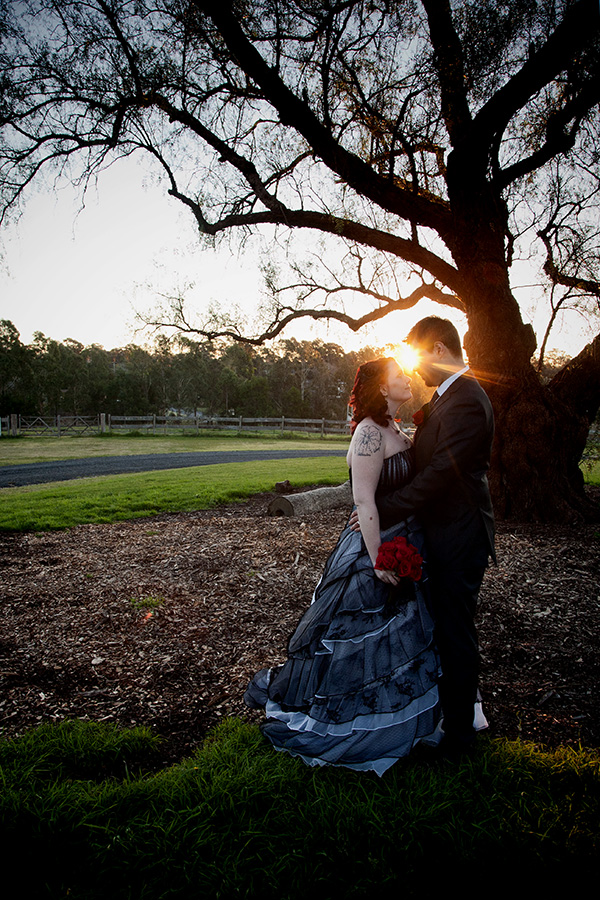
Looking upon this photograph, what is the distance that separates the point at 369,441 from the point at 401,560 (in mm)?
630

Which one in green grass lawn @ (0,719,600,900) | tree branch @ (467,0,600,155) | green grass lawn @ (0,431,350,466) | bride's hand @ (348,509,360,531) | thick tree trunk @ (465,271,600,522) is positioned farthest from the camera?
green grass lawn @ (0,431,350,466)

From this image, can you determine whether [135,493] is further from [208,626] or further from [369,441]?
[369,441]

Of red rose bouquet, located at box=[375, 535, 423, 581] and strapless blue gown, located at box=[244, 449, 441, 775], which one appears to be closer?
red rose bouquet, located at box=[375, 535, 423, 581]

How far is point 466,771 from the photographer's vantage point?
2.49m

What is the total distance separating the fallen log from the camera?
355 inches

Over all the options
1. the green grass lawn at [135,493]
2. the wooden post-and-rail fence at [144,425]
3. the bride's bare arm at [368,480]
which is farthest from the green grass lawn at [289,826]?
the wooden post-and-rail fence at [144,425]

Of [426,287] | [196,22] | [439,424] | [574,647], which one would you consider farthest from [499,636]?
[196,22]

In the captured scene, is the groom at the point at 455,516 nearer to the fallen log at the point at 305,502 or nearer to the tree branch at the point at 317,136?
the tree branch at the point at 317,136

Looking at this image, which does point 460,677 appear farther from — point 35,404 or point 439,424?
point 35,404

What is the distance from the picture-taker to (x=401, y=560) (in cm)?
234

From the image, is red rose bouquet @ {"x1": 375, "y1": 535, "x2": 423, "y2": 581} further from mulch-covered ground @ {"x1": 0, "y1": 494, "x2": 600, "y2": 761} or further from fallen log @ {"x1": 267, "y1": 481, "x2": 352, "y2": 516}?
fallen log @ {"x1": 267, "y1": 481, "x2": 352, "y2": 516}

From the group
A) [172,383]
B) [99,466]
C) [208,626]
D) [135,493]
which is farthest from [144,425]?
[208,626]

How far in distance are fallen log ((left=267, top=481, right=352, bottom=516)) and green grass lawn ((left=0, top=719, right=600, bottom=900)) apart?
6312 mm

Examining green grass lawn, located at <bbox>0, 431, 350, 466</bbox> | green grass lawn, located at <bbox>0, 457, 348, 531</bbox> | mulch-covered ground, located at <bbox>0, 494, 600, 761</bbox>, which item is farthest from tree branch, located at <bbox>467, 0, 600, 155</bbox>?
green grass lawn, located at <bbox>0, 431, 350, 466</bbox>
